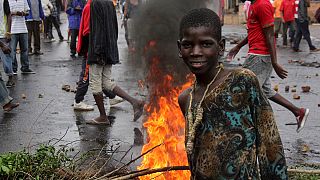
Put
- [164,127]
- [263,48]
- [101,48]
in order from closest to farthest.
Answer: [164,127] < [263,48] < [101,48]

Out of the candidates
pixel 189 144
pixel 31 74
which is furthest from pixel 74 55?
pixel 189 144

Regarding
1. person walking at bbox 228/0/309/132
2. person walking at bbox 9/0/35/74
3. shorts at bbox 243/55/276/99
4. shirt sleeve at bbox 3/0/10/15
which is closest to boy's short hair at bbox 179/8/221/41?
person walking at bbox 228/0/309/132

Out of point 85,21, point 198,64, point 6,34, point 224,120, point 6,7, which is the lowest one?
point 224,120

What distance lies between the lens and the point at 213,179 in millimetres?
2848

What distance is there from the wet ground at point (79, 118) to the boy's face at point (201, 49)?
263 centimetres

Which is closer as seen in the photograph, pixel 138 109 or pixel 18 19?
pixel 138 109

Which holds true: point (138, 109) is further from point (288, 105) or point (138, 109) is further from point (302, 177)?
point (302, 177)

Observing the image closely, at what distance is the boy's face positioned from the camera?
2.85 meters

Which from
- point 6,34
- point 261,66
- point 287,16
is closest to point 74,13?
point 6,34

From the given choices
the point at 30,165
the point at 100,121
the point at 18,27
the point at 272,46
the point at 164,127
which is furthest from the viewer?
the point at 18,27

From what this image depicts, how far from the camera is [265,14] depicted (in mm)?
6746

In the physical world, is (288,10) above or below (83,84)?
above

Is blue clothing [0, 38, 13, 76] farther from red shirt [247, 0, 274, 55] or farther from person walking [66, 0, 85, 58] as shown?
red shirt [247, 0, 274, 55]

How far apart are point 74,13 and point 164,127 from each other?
10548mm
